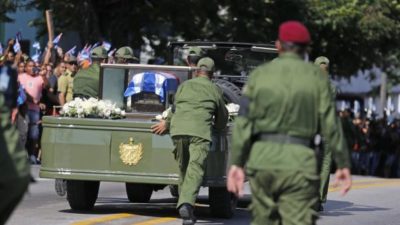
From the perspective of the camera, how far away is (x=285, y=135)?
7.37m

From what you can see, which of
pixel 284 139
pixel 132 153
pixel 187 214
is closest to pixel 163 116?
pixel 132 153

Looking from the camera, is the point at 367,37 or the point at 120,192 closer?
the point at 120,192

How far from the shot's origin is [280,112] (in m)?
7.36

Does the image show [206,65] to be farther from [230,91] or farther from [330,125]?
[330,125]

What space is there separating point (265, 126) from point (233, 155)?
1.01 feet

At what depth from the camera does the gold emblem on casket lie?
12.6 m

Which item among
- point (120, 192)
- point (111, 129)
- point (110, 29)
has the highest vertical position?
point (110, 29)

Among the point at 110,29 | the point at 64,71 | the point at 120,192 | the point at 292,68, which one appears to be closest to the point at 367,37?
the point at 110,29

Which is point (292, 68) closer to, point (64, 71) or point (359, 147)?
point (64, 71)

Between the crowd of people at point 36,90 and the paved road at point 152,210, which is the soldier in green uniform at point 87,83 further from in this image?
the crowd of people at point 36,90

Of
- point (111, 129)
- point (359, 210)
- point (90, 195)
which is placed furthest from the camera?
point (359, 210)

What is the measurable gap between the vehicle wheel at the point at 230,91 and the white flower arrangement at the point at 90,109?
1.95 metres

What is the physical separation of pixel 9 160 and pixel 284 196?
1839 millimetres

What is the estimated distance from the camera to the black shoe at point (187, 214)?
1152cm
